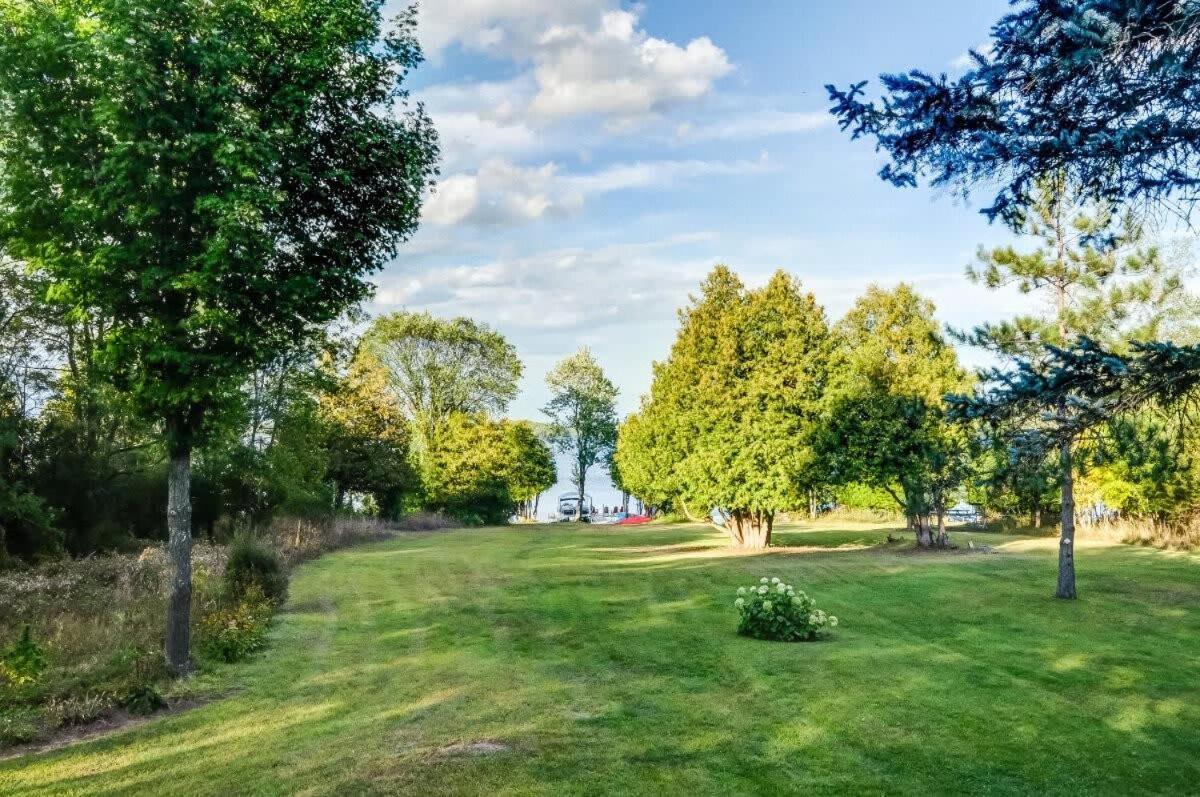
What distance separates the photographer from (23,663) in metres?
10.4

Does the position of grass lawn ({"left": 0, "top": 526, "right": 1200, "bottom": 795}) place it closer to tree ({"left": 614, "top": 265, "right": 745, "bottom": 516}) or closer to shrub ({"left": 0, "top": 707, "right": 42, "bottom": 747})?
shrub ({"left": 0, "top": 707, "right": 42, "bottom": 747})

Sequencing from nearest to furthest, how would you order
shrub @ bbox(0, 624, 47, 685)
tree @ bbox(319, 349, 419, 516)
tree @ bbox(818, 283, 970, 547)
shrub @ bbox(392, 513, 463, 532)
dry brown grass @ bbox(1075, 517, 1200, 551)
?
shrub @ bbox(0, 624, 47, 685) → tree @ bbox(818, 283, 970, 547) → dry brown grass @ bbox(1075, 517, 1200, 551) → tree @ bbox(319, 349, 419, 516) → shrub @ bbox(392, 513, 463, 532)

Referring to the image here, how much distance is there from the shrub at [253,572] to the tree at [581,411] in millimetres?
62198

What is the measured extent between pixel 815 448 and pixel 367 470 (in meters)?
25.2

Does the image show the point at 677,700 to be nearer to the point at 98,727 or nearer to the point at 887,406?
the point at 98,727

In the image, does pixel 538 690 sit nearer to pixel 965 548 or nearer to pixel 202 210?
pixel 202 210

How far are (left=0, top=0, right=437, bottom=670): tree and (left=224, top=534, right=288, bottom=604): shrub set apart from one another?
5.36 m

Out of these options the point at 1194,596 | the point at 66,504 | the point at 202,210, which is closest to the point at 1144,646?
the point at 1194,596

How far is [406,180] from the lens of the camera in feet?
46.3

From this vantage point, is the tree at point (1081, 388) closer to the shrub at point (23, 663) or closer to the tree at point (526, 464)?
the shrub at point (23, 663)

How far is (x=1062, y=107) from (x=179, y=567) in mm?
12756

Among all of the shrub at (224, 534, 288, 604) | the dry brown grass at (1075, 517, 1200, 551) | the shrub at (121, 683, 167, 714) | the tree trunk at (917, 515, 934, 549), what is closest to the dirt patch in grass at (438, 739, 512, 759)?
the shrub at (121, 683, 167, 714)

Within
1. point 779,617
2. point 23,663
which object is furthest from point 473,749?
point 779,617

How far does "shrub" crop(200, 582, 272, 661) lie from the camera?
1326cm
